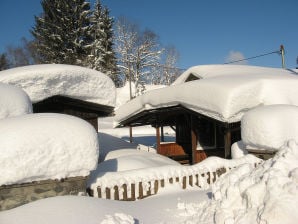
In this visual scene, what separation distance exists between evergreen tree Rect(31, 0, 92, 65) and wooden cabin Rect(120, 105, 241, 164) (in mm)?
19094

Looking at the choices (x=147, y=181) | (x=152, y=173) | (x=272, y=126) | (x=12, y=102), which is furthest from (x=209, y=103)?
(x=12, y=102)

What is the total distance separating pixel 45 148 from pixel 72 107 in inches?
308

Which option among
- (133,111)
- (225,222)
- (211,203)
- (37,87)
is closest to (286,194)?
(225,222)

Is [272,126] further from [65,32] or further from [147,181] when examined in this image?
[65,32]

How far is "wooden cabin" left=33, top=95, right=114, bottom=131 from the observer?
10.7 metres

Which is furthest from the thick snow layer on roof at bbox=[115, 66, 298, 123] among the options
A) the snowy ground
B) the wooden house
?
the snowy ground

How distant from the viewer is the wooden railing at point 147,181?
5.72 m

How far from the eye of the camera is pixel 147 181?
6.17 meters

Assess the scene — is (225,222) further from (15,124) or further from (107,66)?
(107,66)

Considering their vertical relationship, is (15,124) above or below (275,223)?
above

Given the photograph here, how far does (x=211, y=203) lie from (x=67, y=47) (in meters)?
32.0

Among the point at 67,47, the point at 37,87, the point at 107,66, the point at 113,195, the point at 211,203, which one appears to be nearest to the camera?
the point at 211,203

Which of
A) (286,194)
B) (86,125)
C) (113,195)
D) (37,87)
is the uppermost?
(37,87)

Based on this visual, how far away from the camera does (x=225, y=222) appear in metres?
3.42
